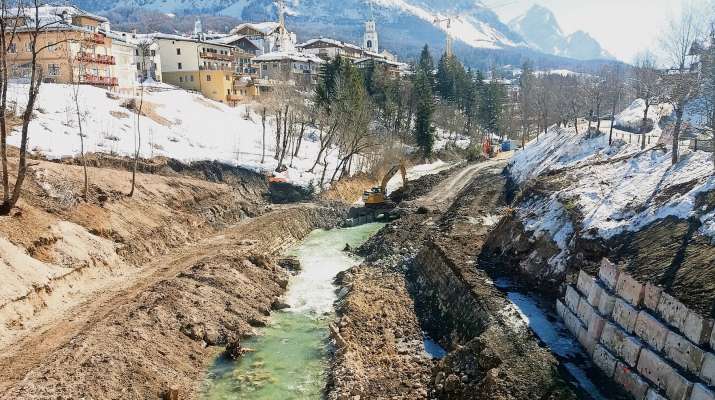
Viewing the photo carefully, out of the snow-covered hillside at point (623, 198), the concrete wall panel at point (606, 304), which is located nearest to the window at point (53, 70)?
the snow-covered hillside at point (623, 198)

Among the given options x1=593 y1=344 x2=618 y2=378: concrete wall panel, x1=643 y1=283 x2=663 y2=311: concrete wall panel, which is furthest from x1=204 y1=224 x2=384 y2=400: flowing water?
x1=643 y1=283 x2=663 y2=311: concrete wall panel

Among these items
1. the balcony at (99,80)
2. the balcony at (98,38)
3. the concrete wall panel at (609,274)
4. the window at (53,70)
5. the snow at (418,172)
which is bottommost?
the snow at (418,172)

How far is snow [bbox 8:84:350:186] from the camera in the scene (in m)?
36.0

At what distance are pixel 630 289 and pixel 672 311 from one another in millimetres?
1824

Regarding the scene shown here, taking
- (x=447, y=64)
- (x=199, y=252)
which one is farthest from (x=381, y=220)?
(x=447, y=64)

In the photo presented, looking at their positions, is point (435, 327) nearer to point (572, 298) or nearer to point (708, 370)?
point (572, 298)

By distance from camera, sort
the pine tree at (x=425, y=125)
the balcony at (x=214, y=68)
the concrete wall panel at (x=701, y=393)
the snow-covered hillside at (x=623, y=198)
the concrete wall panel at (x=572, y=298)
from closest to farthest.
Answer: the concrete wall panel at (x=701, y=393) < the concrete wall panel at (x=572, y=298) < the snow-covered hillside at (x=623, y=198) < the pine tree at (x=425, y=125) < the balcony at (x=214, y=68)

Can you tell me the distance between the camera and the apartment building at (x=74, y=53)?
45625 millimetres

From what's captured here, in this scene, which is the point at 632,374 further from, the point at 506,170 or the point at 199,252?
the point at 506,170

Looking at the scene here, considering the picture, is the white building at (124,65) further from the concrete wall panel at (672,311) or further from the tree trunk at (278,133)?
the concrete wall panel at (672,311)

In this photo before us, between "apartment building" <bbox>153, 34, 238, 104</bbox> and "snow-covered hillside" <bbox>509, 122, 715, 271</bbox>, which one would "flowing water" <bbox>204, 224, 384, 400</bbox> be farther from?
"apartment building" <bbox>153, 34, 238, 104</bbox>

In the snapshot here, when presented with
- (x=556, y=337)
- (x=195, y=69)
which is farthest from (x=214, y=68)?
(x=556, y=337)

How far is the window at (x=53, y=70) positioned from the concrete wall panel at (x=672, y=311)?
54686mm

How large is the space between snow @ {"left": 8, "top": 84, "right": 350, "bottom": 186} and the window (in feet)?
12.9
